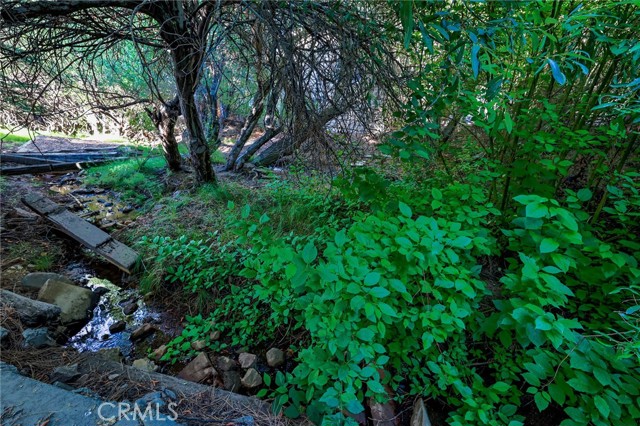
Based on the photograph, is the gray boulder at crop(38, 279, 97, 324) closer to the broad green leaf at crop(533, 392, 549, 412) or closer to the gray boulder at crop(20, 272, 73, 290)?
the gray boulder at crop(20, 272, 73, 290)

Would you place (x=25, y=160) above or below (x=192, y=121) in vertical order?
below

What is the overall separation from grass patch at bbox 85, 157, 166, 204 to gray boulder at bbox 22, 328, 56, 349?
3262mm

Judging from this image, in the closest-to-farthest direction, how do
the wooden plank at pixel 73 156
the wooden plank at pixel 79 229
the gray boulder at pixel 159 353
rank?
the gray boulder at pixel 159 353 < the wooden plank at pixel 79 229 < the wooden plank at pixel 73 156

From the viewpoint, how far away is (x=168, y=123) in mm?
4977

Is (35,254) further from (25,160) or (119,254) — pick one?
(25,160)

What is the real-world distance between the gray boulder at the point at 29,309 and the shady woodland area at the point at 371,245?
0.07 feet

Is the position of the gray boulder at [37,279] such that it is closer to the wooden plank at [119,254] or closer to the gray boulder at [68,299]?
the gray boulder at [68,299]

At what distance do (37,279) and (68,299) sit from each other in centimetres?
49

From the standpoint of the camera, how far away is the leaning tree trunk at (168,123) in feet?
15.6

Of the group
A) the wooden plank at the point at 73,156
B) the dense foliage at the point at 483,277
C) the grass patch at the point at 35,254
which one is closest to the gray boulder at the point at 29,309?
the dense foliage at the point at 483,277

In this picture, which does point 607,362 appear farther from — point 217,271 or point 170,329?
point 170,329

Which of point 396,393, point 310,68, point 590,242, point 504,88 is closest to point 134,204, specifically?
point 310,68

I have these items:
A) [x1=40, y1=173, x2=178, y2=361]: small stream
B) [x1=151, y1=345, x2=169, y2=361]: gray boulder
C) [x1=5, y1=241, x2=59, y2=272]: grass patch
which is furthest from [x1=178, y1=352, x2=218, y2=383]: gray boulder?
[x1=5, y1=241, x2=59, y2=272]: grass patch

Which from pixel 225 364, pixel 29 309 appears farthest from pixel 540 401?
pixel 29 309
